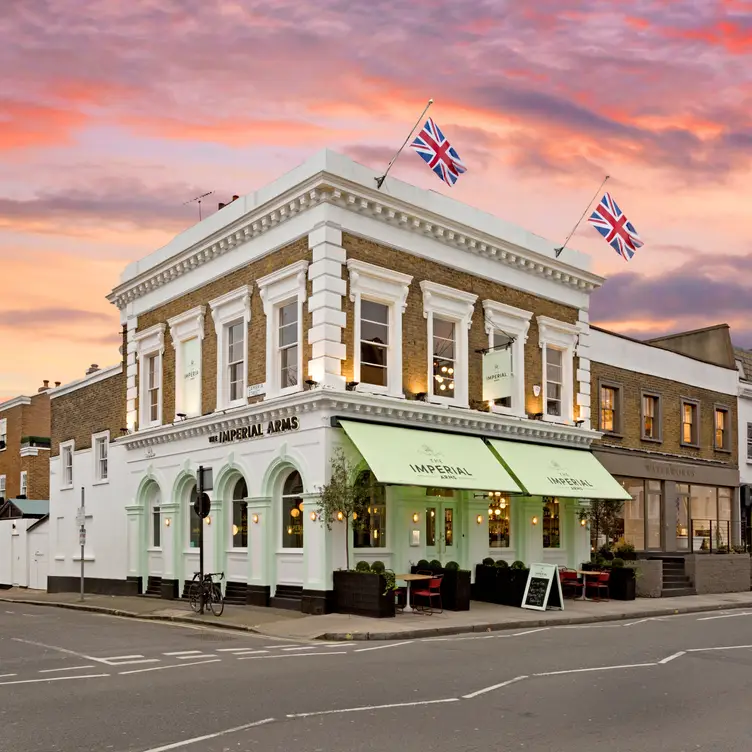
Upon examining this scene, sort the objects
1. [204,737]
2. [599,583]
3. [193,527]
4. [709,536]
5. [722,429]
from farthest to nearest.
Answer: [722,429] < [709,536] < [193,527] < [599,583] < [204,737]

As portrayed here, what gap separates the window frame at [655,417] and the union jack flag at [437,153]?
45.4ft

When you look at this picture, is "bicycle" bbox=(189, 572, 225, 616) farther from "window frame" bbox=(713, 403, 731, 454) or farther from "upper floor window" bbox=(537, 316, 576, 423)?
"window frame" bbox=(713, 403, 731, 454)

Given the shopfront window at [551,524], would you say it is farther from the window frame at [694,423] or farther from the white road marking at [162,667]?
the white road marking at [162,667]

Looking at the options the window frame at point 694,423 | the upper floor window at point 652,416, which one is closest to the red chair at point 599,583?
the upper floor window at point 652,416

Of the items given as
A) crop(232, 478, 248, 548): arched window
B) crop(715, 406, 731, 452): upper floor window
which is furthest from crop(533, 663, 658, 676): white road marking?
crop(715, 406, 731, 452): upper floor window

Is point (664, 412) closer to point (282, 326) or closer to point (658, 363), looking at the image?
point (658, 363)

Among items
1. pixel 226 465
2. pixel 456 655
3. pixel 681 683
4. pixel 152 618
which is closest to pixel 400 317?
pixel 226 465

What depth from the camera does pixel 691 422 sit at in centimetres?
3659

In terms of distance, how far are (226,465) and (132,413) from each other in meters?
6.94

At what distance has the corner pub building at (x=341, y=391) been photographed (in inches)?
916

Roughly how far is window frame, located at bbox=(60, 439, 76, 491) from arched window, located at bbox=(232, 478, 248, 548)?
12.0 metres

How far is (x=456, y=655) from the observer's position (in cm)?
1527

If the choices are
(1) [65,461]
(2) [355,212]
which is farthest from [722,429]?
(1) [65,461]

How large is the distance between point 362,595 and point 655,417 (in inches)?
689
